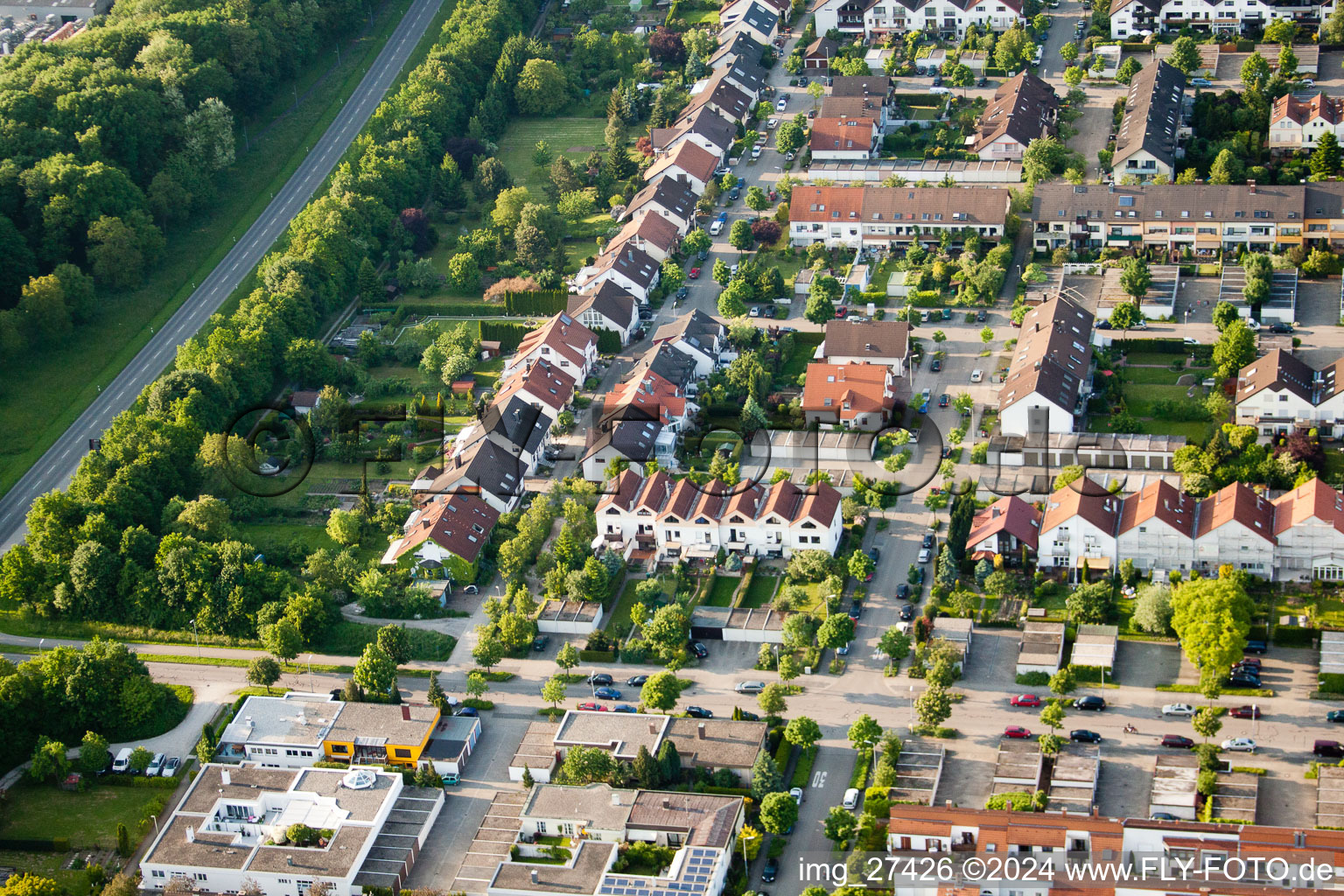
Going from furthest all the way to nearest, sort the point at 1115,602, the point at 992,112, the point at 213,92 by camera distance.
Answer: the point at 213,92 < the point at 992,112 < the point at 1115,602

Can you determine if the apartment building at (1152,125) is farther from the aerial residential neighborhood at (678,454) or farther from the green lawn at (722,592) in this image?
the green lawn at (722,592)

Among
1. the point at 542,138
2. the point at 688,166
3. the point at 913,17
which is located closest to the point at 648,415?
the point at 688,166

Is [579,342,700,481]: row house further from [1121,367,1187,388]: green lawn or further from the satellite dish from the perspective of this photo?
the satellite dish

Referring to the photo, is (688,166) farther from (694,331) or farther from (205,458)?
(205,458)

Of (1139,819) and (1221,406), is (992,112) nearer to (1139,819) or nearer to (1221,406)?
(1221,406)

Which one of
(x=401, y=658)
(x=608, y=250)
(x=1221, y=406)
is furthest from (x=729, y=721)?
(x=608, y=250)

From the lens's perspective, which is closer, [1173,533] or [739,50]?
[1173,533]

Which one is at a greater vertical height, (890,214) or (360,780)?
(890,214)
